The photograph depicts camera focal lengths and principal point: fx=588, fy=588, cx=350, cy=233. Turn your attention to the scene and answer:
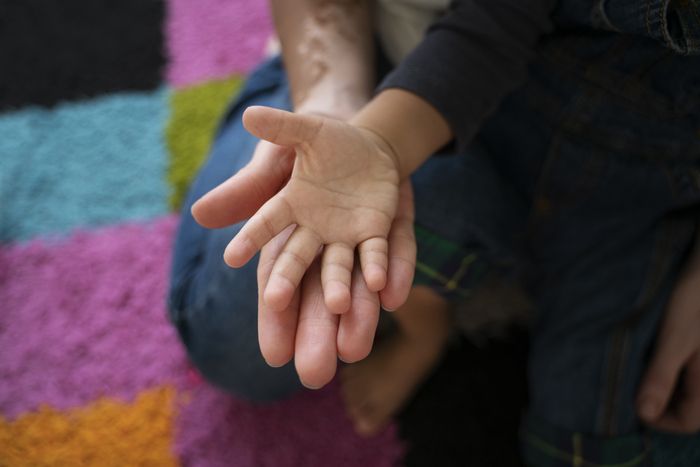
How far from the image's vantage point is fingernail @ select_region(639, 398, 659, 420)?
622 millimetres

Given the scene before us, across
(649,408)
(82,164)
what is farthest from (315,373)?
(82,164)

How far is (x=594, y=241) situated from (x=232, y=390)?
44 cm

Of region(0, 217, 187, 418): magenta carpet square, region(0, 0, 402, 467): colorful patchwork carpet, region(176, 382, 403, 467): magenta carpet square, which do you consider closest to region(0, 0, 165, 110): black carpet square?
region(0, 0, 402, 467): colorful patchwork carpet

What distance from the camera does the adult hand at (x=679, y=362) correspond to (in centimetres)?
62

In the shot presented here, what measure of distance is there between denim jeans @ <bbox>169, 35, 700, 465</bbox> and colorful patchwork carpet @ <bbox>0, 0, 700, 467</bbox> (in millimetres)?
67

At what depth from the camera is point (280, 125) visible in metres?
0.41

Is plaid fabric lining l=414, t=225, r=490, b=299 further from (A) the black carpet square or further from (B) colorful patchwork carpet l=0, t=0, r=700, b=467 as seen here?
(A) the black carpet square

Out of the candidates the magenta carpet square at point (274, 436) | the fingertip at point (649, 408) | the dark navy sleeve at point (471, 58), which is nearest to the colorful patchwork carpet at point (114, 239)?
the magenta carpet square at point (274, 436)

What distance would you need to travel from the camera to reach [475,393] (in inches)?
28.9

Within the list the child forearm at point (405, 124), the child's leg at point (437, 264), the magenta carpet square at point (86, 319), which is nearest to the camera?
the child forearm at point (405, 124)

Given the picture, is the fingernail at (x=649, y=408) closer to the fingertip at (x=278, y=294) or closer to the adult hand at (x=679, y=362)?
the adult hand at (x=679, y=362)

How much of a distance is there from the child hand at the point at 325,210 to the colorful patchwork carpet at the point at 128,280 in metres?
0.36

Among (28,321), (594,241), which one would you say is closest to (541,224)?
(594,241)

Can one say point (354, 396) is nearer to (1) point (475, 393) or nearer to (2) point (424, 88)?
(1) point (475, 393)
